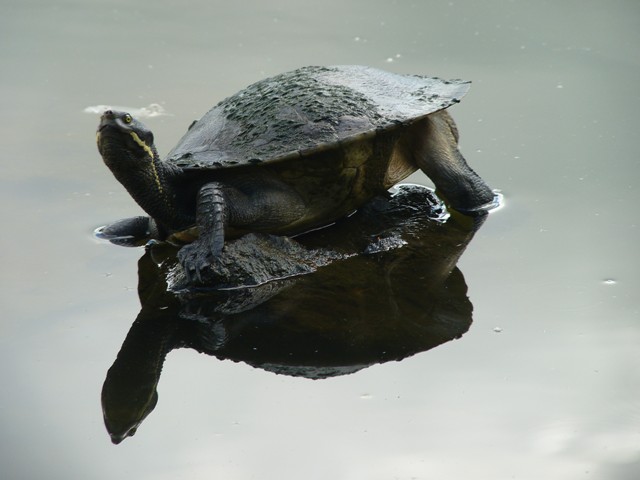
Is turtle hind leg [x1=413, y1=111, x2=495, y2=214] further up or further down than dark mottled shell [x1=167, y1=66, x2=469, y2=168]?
further down

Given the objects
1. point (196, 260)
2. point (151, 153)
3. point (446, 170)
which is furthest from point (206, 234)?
point (446, 170)

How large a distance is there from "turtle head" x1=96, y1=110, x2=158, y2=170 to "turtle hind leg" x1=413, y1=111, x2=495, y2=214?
1170mm

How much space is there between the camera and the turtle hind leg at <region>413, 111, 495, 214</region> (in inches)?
158

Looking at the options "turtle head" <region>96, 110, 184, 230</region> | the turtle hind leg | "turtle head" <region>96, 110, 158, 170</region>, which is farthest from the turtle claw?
the turtle hind leg

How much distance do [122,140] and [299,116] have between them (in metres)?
0.68

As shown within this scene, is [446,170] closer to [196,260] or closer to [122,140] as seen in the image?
[196,260]

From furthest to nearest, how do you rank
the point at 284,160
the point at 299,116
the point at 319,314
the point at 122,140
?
the point at 299,116, the point at 284,160, the point at 122,140, the point at 319,314

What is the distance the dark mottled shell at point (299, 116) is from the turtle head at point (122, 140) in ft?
0.60

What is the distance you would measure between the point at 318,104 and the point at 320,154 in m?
0.22

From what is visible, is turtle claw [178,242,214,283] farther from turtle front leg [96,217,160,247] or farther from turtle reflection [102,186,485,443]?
turtle front leg [96,217,160,247]

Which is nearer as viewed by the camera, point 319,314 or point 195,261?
point 319,314

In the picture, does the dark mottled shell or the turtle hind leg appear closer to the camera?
the dark mottled shell

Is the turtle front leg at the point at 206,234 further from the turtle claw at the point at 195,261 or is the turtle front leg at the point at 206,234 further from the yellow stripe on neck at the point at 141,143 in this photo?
the yellow stripe on neck at the point at 141,143

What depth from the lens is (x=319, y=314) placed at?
324 centimetres
